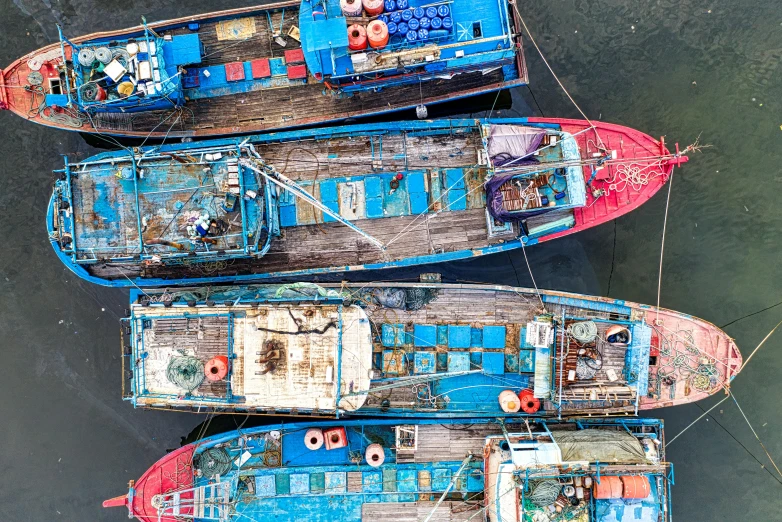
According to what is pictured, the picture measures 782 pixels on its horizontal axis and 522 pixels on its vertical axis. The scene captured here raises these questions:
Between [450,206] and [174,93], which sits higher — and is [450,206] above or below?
below

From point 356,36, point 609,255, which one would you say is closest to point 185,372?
point 356,36

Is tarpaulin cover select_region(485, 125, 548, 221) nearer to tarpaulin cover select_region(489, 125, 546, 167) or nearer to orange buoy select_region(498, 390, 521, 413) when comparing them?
tarpaulin cover select_region(489, 125, 546, 167)

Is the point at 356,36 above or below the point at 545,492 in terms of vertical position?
above

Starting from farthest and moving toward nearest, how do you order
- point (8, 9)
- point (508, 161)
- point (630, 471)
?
point (8, 9) → point (508, 161) → point (630, 471)

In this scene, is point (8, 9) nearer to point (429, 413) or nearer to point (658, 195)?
point (429, 413)

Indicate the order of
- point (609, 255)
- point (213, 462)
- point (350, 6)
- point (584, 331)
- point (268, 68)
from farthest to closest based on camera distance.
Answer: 1. point (609, 255)
2. point (268, 68)
3. point (213, 462)
4. point (584, 331)
5. point (350, 6)

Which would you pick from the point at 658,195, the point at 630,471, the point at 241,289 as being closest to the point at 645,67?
the point at 658,195

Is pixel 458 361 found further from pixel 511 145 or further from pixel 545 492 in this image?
Answer: pixel 511 145
